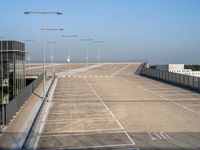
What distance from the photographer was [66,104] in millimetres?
31734

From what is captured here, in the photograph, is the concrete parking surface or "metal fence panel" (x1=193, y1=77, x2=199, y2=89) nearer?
the concrete parking surface

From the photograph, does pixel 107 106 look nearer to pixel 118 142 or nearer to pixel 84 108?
pixel 84 108

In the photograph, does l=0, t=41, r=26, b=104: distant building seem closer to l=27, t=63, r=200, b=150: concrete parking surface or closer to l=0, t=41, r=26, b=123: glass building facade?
l=0, t=41, r=26, b=123: glass building facade

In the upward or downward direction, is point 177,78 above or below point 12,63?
below

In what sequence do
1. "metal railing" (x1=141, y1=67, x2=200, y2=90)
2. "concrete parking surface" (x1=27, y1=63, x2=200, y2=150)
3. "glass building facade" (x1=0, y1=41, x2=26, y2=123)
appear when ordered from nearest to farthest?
"concrete parking surface" (x1=27, y1=63, x2=200, y2=150), "glass building facade" (x1=0, y1=41, x2=26, y2=123), "metal railing" (x1=141, y1=67, x2=200, y2=90)

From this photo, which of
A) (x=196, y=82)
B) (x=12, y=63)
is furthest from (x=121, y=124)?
(x=196, y=82)

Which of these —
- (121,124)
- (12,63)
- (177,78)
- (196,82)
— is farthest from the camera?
(177,78)

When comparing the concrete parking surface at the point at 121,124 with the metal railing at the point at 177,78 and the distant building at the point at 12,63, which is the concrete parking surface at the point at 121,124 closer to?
the distant building at the point at 12,63

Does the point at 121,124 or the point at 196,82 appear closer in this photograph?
the point at 121,124

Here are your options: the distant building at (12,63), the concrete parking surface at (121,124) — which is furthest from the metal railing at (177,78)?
the distant building at (12,63)

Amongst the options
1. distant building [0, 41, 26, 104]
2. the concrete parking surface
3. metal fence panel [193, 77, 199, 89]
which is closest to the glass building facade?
distant building [0, 41, 26, 104]

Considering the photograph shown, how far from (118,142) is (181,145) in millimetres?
2714

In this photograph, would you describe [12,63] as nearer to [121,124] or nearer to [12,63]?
[12,63]

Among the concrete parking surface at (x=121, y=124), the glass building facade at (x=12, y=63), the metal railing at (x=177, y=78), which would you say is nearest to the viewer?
the concrete parking surface at (x=121, y=124)
